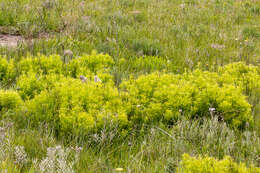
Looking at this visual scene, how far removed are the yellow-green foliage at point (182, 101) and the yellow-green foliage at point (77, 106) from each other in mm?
205

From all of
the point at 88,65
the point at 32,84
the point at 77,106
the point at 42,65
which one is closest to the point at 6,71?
the point at 42,65

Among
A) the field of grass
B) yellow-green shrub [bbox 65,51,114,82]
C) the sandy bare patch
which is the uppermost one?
the sandy bare patch

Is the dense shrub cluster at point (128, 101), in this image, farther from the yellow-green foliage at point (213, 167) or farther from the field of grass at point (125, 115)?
the yellow-green foliage at point (213, 167)

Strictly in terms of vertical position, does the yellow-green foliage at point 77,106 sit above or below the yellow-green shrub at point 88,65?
below

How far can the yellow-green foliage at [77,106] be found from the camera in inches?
119

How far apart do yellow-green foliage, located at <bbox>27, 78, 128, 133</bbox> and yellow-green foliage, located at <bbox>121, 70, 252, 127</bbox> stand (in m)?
0.21

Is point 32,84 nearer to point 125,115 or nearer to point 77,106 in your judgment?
point 77,106

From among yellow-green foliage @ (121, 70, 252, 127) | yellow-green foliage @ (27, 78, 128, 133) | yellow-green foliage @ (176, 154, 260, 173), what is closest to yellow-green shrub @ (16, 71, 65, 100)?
yellow-green foliage @ (27, 78, 128, 133)

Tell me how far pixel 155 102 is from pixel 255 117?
4.13ft

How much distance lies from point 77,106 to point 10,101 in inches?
31.1

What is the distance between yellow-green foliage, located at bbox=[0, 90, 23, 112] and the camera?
3215 millimetres

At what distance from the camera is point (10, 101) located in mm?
3242

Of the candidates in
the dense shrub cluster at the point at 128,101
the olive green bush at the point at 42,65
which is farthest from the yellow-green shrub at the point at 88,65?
the dense shrub cluster at the point at 128,101

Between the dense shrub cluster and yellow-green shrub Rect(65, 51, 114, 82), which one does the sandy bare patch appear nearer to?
yellow-green shrub Rect(65, 51, 114, 82)
